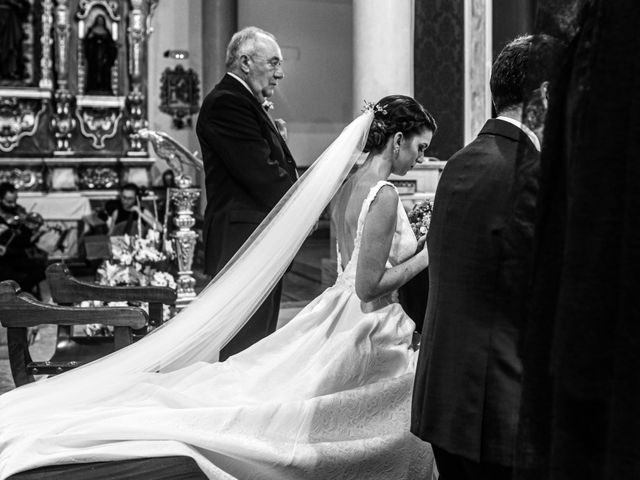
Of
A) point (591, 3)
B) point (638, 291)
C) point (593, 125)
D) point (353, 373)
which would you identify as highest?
point (591, 3)

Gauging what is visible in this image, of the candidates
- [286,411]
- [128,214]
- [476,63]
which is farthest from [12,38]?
[286,411]

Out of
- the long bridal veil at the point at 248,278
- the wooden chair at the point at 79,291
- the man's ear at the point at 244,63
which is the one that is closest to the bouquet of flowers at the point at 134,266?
the wooden chair at the point at 79,291

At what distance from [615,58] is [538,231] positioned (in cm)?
24

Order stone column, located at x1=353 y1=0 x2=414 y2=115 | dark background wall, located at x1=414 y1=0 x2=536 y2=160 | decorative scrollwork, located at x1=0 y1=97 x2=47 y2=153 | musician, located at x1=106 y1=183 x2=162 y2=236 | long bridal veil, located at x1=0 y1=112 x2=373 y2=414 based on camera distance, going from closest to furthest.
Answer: long bridal veil, located at x1=0 y1=112 x2=373 y2=414 → stone column, located at x1=353 y1=0 x2=414 y2=115 → dark background wall, located at x1=414 y1=0 x2=536 y2=160 → musician, located at x1=106 y1=183 x2=162 y2=236 → decorative scrollwork, located at x1=0 y1=97 x2=47 y2=153

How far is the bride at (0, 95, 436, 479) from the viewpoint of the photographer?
2.67 metres

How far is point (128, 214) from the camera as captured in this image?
419 inches

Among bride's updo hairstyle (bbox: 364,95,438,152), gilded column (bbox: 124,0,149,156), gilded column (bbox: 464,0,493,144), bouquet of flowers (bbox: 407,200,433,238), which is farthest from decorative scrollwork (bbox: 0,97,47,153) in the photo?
bride's updo hairstyle (bbox: 364,95,438,152)

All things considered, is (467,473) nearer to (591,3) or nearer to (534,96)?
(534,96)

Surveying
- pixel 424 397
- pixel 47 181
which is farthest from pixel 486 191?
pixel 47 181

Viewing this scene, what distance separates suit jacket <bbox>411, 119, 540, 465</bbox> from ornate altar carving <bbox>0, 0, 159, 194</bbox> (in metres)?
11.3

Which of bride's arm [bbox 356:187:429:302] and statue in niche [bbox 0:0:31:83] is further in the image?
statue in niche [bbox 0:0:31:83]

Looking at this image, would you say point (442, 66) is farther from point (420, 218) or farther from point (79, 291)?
point (79, 291)

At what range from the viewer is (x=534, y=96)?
1149mm

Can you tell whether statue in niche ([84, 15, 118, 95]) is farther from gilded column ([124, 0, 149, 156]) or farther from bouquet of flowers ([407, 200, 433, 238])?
bouquet of flowers ([407, 200, 433, 238])
